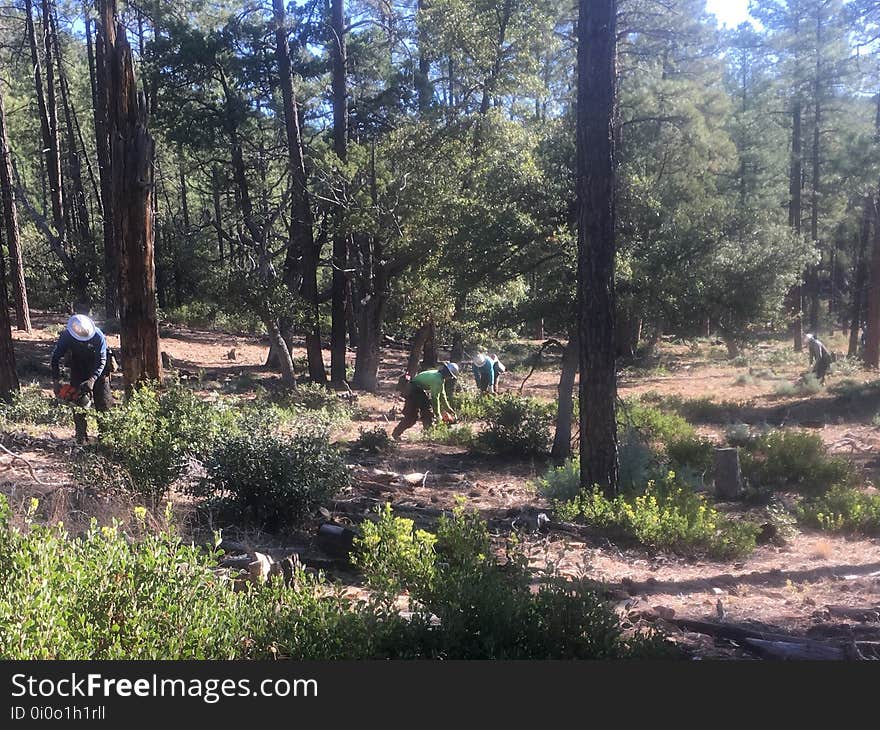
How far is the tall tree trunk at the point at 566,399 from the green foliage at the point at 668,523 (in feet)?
13.2

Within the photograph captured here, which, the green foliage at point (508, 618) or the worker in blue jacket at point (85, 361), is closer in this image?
the green foliage at point (508, 618)

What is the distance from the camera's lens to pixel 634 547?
23.9 ft

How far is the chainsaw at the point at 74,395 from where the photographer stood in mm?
8594

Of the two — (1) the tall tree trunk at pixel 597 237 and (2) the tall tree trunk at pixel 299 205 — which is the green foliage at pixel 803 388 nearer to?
(2) the tall tree trunk at pixel 299 205

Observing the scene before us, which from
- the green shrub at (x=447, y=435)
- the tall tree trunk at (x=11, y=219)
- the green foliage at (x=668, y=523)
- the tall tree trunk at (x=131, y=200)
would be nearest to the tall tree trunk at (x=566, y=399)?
the green shrub at (x=447, y=435)

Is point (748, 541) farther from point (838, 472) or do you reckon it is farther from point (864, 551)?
point (838, 472)

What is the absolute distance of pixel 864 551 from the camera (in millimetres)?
7438

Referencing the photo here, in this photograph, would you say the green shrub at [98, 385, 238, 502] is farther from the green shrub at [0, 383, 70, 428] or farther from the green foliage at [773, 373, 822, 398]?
the green foliage at [773, 373, 822, 398]

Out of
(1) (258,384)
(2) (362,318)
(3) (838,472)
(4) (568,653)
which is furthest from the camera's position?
(2) (362,318)

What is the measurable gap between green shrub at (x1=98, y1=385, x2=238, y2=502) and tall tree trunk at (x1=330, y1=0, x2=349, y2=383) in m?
10.4

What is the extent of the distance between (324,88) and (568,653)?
20792mm

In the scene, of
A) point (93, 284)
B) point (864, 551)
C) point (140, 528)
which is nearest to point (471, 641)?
point (140, 528)

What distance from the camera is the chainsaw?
859cm

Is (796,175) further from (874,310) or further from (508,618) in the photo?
(508,618)
